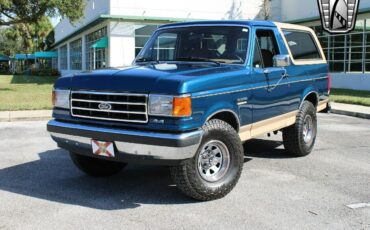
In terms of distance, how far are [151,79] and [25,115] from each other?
8.91 m

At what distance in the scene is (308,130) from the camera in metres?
7.88

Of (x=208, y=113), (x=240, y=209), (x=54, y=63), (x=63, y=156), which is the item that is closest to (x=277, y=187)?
(x=240, y=209)

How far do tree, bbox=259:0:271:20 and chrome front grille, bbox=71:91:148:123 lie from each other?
1086 inches

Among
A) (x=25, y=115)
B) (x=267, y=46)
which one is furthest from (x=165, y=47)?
(x=25, y=115)

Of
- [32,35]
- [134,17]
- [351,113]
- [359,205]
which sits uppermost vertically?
[32,35]

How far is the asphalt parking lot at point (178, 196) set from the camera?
15.4ft

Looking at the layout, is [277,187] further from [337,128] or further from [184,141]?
[337,128]

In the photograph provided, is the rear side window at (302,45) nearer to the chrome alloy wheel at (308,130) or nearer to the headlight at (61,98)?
the chrome alloy wheel at (308,130)

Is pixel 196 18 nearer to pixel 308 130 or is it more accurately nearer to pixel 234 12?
pixel 234 12

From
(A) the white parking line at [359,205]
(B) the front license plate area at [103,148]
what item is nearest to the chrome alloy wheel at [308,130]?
(A) the white parking line at [359,205]

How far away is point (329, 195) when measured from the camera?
18.5 ft

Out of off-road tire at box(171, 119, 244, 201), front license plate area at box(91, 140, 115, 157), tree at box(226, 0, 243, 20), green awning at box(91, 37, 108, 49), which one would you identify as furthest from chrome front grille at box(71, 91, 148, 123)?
tree at box(226, 0, 243, 20)

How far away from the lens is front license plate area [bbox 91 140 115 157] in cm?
506

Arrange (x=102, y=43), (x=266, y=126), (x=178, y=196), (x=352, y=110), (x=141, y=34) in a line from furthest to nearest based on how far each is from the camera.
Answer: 1. (x=141, y=34)
2. (x=102, y=43)
3. (x=352, y=110)
4. (x=266, y=126)
5. (x=178, y=196)
